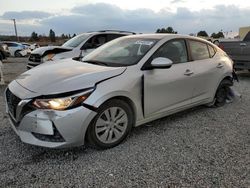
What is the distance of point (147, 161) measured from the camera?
3.52 m

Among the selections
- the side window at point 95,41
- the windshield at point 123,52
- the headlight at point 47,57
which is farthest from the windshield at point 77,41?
the windshield at point 123,52

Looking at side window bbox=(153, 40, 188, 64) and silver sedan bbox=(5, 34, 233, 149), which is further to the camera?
side window bbox=(153, 40, 188, 64)

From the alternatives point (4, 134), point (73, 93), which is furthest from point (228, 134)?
point (4, 134)

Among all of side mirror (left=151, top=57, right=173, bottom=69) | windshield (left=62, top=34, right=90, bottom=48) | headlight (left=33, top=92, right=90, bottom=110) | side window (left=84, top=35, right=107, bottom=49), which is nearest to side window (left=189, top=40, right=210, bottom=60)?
side mirror (left=151, top=57, right=173, bottom=69)

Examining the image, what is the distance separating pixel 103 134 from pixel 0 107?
299cm

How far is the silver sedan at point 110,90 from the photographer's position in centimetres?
339

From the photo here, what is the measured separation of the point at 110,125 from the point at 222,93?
3188mm

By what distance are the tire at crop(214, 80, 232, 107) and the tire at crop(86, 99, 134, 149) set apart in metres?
2.59

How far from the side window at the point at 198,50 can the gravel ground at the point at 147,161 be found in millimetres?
1299

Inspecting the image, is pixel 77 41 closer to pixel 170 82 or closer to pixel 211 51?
pixel 211 51

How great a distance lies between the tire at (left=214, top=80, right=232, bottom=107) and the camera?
5879 millimetres

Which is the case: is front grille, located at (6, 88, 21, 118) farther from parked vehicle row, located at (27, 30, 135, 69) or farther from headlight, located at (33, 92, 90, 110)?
parked vehicle row, located at (27, 30, 135, 69)

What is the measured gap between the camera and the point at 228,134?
445 cm

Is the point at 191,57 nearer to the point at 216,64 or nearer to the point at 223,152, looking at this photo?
the point at 216,64
